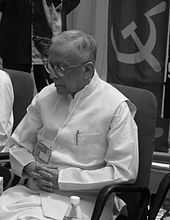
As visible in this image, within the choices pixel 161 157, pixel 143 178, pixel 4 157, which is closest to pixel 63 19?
pixel 161 157

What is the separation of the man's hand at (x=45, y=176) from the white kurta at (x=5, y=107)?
1.78 feet

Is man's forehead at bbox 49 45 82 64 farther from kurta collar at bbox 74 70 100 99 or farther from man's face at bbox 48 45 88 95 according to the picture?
kurta collar at bbox 74 70 100 99

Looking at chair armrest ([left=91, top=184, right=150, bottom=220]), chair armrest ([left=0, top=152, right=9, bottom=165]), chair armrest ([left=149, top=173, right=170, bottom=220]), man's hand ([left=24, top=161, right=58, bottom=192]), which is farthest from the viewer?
chair armrest ([left=0, top=152, right=9, bottom=165])

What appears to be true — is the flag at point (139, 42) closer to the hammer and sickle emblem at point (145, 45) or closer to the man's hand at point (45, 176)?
the hammer and sickle emblem at point (145, 45)

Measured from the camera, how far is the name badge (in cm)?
219

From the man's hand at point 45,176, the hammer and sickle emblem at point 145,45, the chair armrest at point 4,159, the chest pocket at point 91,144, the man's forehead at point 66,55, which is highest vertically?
the man's forehead at point 66,55

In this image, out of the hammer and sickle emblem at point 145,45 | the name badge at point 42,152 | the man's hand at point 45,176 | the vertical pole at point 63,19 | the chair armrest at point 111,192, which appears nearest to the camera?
the chair armrest at point 111,192

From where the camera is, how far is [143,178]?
2.17 meters

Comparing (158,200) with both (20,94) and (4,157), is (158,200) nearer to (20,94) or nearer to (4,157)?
(4,157)

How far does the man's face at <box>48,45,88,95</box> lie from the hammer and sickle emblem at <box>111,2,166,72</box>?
1.26 meters

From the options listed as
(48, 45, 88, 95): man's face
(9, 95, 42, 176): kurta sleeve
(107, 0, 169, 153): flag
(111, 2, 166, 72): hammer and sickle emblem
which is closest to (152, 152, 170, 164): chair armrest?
(107, 0, 169, 153): flag

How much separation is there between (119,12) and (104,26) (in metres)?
0.20

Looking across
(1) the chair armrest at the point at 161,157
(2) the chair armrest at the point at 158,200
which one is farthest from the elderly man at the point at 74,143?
(1) the chair armrest at the point at 161,157

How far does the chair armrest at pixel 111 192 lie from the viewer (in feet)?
6.14
